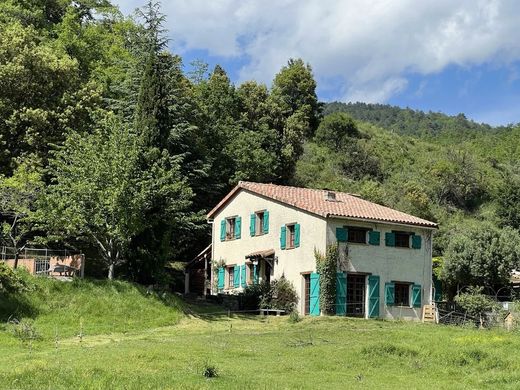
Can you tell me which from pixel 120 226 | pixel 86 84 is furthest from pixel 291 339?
pixel 86 84

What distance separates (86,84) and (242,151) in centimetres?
1245

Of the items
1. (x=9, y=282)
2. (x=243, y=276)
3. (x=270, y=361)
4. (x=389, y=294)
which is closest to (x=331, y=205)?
(x=389, y=294)

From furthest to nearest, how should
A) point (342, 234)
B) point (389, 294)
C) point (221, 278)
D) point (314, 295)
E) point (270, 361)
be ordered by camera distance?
point (221, 278)
point (389, 294)
point (342, 234)
point (314, 295)
point (270, 361)

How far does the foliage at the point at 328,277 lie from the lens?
112 ft

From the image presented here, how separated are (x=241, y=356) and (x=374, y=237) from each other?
16.8 m

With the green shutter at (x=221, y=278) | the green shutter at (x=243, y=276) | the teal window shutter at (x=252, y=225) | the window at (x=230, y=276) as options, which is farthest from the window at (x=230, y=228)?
the green shutter at (x=243, y=276)

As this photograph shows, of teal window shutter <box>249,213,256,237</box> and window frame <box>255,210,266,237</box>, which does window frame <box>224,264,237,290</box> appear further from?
window frame <box>255,210,266,237</box>

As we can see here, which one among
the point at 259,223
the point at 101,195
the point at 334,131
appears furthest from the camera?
the point at 334,131

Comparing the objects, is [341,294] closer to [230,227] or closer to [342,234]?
[342,234]

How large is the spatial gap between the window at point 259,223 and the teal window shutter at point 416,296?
29.8 ft

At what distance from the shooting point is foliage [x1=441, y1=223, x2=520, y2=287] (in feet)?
132

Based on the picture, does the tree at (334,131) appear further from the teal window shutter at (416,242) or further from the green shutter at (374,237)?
the green shutter at (374,237)

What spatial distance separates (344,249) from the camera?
115 feet

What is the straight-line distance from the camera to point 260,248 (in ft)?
→ 130
